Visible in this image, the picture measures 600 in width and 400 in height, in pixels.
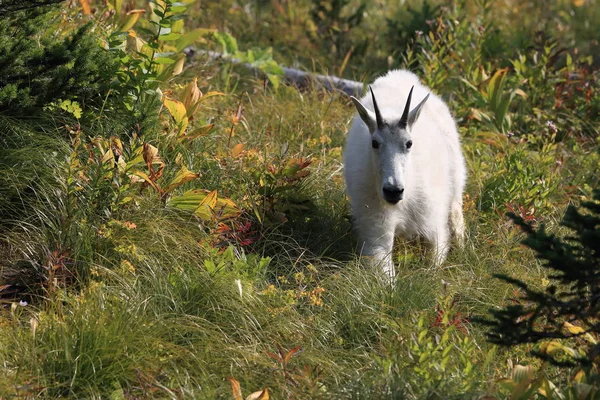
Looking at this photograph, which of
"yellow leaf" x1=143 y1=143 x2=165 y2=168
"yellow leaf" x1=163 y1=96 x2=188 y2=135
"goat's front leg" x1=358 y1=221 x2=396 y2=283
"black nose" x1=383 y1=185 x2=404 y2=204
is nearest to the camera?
"black nose" x1=383 y1=185 x2=404 y2=204

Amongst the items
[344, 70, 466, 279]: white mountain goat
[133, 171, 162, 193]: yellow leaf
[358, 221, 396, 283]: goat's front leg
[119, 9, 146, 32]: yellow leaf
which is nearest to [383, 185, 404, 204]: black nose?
[344, 70, 466, 279]: white mountain goat

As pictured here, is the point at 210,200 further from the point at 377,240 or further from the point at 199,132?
the point at 377,240

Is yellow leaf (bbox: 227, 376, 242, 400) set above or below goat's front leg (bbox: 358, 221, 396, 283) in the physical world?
above

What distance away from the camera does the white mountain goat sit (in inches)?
216

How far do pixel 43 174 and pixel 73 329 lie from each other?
4.86ft

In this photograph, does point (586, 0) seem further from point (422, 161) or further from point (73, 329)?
point (73, 329)

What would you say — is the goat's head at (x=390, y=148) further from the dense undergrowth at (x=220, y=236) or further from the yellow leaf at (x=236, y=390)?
the yellow leaf at (x=236, y=390)

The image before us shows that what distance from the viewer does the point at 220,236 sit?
5.61 meters

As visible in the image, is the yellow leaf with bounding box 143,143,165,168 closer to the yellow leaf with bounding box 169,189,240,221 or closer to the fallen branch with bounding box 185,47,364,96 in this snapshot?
the yellow leaf with bounding box 169,189,240,221

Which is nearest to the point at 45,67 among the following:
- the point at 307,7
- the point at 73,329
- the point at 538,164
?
the point at 73,329

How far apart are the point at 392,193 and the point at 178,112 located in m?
1.66

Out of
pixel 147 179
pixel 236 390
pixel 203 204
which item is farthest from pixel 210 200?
pixel 236 390

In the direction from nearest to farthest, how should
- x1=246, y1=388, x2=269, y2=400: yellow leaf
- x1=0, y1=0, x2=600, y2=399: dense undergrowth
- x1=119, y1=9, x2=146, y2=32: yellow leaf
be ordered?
x1=246, y1=388, x2=269, y2=400: yellow leaf → x1=0, y1=0, x2=600, y2=399: dense undergrowth → x1=119, y1=9, x2=146, y2=32: yellow leaf

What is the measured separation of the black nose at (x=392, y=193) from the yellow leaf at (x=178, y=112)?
1.55 metres
